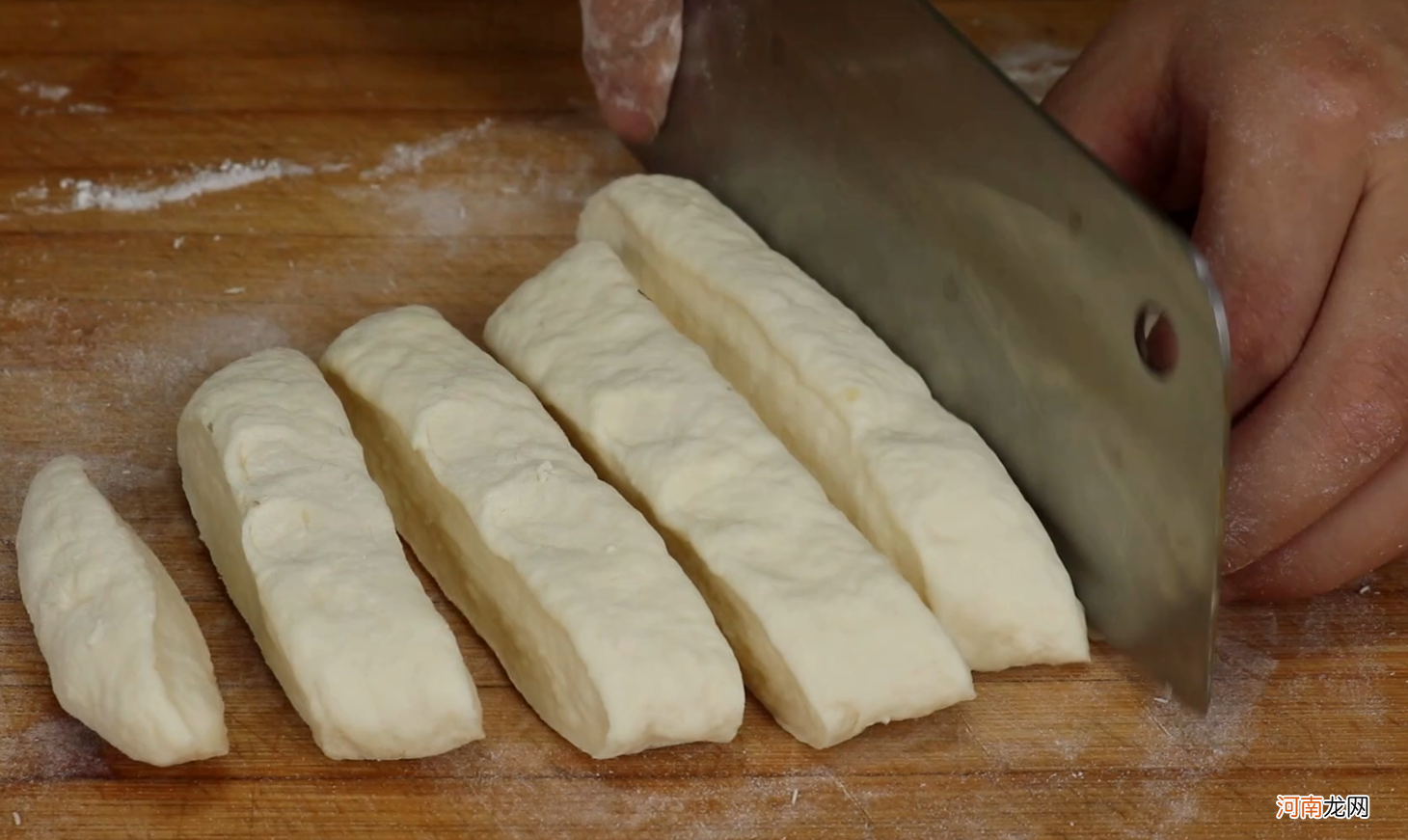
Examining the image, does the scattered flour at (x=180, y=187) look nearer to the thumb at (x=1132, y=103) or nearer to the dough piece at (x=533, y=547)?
the dough piece at (x=533, y=547)

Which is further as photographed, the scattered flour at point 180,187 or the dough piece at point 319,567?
the scattered flour at point 180,187

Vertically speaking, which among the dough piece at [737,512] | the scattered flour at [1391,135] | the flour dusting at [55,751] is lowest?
the flour dusting at [55,751]

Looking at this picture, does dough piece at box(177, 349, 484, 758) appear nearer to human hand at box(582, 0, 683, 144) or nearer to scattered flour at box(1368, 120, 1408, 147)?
human hand at box(582, 0, 683, 144)

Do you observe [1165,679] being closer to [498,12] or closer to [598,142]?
[598,142]

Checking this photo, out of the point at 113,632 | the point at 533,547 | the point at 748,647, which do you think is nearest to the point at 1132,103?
the point at 748,647

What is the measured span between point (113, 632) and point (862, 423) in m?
0.97

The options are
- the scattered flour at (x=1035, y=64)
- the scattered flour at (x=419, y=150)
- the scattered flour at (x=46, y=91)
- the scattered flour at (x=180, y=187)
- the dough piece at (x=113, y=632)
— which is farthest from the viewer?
the scattered flour at (x=1035, y=64)

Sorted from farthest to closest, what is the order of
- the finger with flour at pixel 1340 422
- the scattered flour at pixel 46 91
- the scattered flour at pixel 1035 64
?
the scattered flour at pixel 1035 64
the scattered flour at pixel 46 91
the finger with flour at pixel 1340 422

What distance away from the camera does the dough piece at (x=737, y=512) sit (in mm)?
1850

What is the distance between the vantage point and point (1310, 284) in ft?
6.53

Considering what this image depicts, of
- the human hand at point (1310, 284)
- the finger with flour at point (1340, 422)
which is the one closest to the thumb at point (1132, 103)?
the human hand at point (1310, 284)

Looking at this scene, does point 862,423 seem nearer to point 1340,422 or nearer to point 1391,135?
point 1340,422

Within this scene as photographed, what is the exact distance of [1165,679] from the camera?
1972mm

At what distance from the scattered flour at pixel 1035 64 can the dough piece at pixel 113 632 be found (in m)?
2.00
